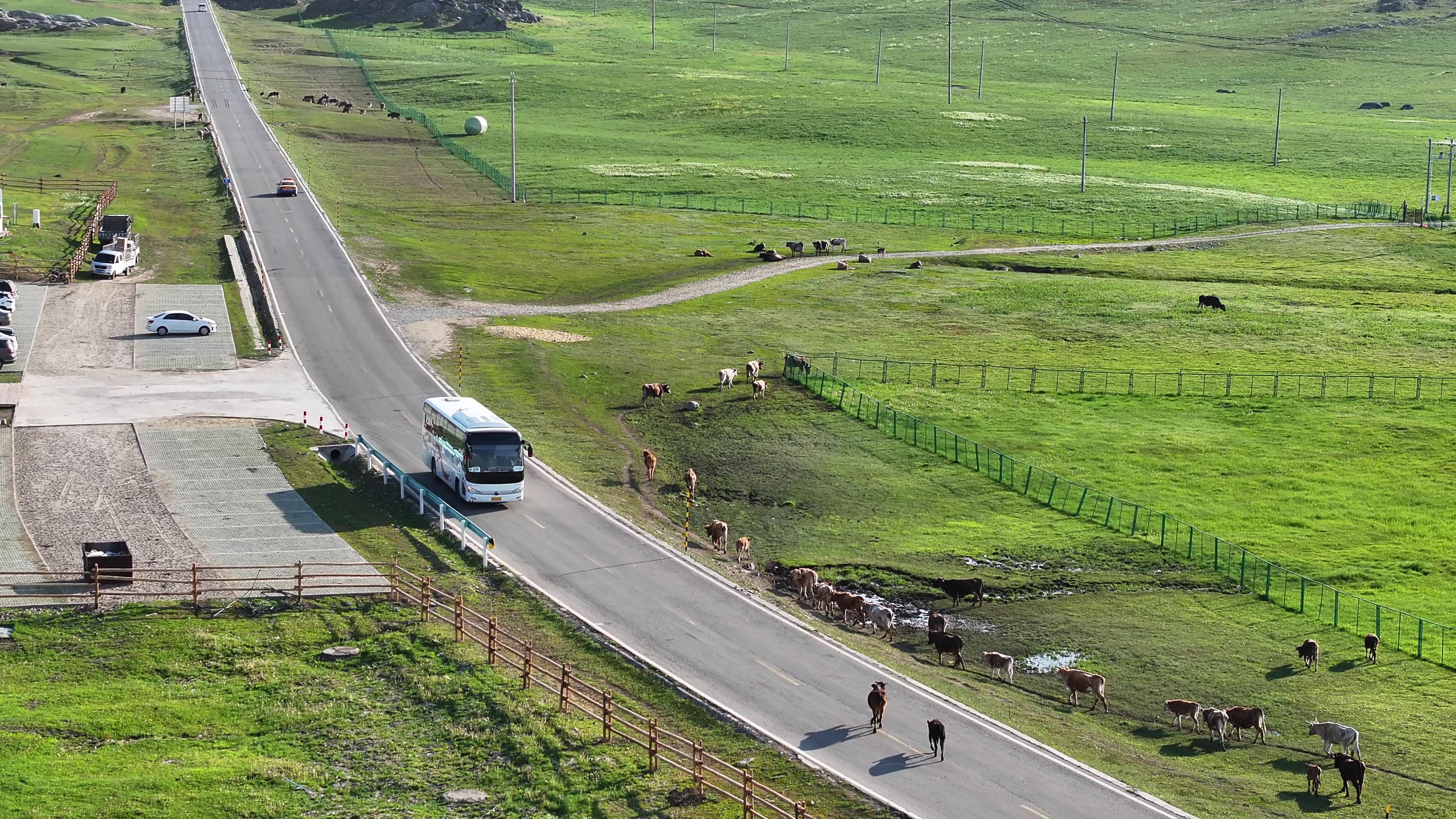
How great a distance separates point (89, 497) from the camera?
52125 millimetres

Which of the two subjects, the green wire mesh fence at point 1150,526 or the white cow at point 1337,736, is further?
the green wire mesh fence at point 1150,526

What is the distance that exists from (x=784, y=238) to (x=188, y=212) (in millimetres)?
42633

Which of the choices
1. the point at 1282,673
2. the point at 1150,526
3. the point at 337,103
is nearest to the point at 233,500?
the point at 1150,526

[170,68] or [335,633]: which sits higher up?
[170,68]

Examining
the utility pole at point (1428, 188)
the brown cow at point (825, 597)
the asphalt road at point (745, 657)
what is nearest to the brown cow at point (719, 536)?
the asphalt road at point (745, 657)

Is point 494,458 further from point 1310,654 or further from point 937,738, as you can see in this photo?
point 1310,654

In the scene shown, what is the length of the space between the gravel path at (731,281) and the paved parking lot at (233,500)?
22.9 m

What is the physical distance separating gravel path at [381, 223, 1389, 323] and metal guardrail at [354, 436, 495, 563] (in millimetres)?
25518

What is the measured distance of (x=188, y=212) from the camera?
106062 millimetres

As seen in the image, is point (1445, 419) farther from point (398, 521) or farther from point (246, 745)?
point (246, 745)

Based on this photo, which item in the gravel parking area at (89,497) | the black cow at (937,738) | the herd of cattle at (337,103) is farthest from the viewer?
the herd of cattle at (337,103)

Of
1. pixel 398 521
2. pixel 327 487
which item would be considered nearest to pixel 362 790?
pixel 398 521

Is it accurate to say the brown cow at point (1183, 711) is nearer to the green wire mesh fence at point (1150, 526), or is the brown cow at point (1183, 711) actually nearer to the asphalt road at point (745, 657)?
the asphalt road at point (745, 657)

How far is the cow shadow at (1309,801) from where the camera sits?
35.9m
